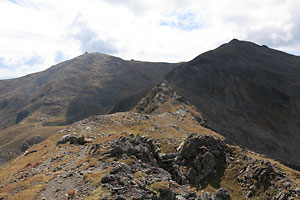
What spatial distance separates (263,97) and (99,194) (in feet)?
513

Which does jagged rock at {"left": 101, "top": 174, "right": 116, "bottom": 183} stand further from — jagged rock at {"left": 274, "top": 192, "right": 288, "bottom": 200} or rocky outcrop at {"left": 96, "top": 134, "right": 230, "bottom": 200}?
jagged rock at {"left": 274, "top": 192, "right": 288, "bottom": 200}

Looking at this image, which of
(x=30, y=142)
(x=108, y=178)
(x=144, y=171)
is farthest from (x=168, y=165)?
(x=30, y=142)

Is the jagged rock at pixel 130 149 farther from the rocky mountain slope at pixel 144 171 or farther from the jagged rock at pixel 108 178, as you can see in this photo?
the jagged rock at pixel 108 178

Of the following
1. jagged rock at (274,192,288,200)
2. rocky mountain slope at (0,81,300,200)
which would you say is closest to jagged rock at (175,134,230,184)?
rocky mountain slope at (0,81,300,200)

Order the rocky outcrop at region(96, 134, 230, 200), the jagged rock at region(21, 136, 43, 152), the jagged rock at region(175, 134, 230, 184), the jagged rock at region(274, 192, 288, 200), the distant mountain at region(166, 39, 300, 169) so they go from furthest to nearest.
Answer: the jagged rock at region(21, 136, 43, 152)
the distant mountain at region(166, 39, 300, 169)
the jagged rock at region(175, 134, 230, 184)
the jagged rock at region(274, 192, 288, 200)
the rocky outcrop at region(96, 134, 230, 200)

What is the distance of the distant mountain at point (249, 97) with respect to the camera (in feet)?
331

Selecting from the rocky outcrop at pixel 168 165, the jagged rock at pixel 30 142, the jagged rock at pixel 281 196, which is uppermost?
the rocky outcrop at pixel 168 165

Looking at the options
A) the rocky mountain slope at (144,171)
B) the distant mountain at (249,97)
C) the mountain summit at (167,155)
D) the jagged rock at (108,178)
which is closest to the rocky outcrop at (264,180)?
the rocky mountain slope at (144,171)

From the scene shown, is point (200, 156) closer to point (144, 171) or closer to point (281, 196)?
point (281, 196)

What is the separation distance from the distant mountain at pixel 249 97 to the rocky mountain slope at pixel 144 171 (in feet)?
188

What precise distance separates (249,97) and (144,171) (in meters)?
143

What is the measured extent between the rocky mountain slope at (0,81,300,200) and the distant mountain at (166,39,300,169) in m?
57.2

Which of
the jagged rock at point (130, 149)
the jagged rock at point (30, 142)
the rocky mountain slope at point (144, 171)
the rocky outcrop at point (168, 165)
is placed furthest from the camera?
the jagged rock at point (30, 142)

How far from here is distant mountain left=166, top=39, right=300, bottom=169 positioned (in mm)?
100900
